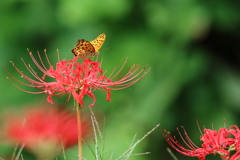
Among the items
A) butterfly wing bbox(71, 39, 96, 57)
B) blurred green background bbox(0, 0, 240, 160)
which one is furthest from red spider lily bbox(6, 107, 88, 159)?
blurred green background bbox(0, 0, 240, 160)

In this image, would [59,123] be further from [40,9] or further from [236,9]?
[40,9]

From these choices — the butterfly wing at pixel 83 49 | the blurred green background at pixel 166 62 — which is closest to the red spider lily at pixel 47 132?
the butterfly wing at pixel 83 49

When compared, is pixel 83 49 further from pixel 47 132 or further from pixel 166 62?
pixel 166 62

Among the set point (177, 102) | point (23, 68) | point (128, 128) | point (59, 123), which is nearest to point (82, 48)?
point (59, 123)

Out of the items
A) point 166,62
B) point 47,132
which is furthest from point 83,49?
point 166,62

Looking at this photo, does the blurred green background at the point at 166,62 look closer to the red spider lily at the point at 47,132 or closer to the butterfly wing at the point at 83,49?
the red spider lily at the point at 47,132
